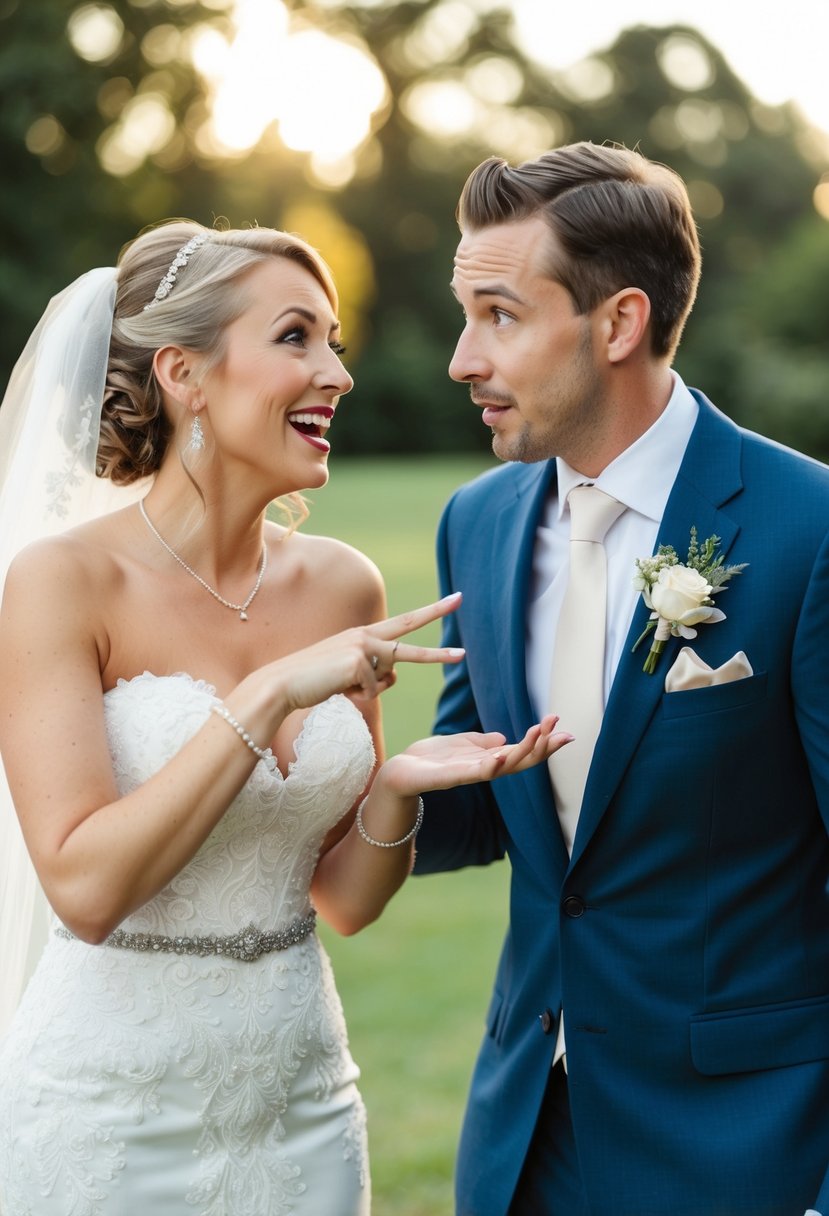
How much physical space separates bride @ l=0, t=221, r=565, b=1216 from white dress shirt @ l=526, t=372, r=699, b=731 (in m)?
0.31

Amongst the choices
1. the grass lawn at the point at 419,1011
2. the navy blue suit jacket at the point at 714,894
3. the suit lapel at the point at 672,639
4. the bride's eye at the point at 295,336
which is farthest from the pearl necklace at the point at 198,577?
the grass lawn at the point at 419,1011

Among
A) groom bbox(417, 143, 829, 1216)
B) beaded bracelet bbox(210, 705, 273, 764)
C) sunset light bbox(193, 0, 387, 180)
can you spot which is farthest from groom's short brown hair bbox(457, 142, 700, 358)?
sunset light bbox(193, 0, 387, 180)

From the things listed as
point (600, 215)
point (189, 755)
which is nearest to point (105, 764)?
point (189, 755)

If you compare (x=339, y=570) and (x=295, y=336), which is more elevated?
(x=295, y=336)

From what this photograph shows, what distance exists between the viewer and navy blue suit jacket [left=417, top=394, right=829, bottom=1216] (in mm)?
2814

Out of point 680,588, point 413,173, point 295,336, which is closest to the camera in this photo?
point 680,588

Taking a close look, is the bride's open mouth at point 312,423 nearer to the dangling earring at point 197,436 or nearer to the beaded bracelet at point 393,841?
the dangling earring at point 197,436

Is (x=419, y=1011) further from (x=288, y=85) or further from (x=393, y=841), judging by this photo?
(x=288, y=85)

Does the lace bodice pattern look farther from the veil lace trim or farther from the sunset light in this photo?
the sunset light

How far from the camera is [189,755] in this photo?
270 cm

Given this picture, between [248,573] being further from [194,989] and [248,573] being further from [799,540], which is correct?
[799,540]

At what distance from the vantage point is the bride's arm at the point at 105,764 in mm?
2658

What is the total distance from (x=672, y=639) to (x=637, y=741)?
0.22 meters

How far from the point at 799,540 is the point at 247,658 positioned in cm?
122
